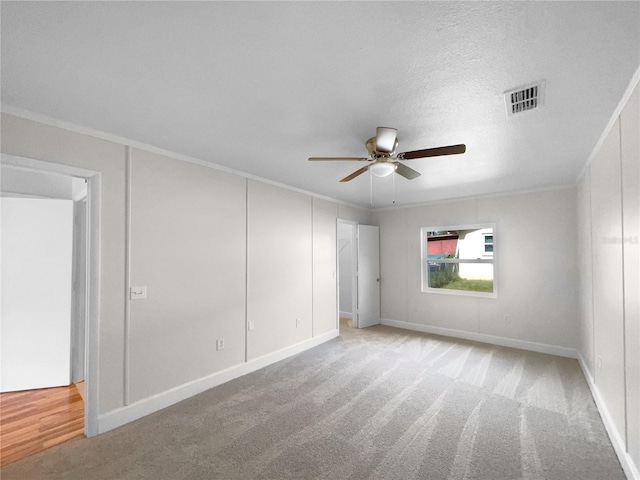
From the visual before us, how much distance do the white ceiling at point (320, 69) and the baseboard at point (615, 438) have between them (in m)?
2.28

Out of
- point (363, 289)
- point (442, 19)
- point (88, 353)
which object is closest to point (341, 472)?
point (88, 353)

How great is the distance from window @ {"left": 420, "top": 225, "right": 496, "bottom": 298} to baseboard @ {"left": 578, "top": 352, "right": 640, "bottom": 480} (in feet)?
6.27

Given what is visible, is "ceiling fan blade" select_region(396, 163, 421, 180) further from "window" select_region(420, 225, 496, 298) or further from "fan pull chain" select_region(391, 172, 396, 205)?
"window" select_region(420, 225, 496, 298)

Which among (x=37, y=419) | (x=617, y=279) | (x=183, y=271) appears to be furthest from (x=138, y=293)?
(x=617, y=279)

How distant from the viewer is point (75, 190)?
3.35 m

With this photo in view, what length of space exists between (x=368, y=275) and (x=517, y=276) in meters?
2.44

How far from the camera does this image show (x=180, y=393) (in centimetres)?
277

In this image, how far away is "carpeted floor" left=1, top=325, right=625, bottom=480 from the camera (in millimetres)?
1884

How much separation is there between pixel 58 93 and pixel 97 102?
0.63 feet

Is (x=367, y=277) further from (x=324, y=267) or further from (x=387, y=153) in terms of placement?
(x=387, y=153)

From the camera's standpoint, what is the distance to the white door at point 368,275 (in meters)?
5.48

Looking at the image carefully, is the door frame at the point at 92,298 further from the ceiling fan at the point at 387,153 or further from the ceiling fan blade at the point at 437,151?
the ceiling fan blade at the point at 437,151

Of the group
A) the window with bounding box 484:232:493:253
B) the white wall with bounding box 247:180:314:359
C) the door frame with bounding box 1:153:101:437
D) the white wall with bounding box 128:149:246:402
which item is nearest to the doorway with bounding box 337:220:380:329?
the white wall with bounding box 247:180:314:359

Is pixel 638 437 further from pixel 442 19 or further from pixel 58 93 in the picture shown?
pixel 58 93
